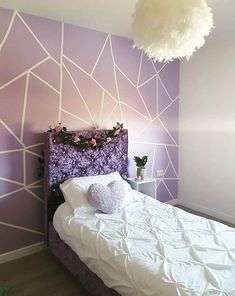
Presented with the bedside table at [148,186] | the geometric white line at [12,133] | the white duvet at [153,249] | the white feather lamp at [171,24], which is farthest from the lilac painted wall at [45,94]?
the white feather lamp at [171,24]

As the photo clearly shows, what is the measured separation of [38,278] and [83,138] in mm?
1433

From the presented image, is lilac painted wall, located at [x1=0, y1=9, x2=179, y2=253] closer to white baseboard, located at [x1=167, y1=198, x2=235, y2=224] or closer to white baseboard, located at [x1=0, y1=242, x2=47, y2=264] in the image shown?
white baseboard, located at [x1=0, y1=242, x2=47, y2=264]

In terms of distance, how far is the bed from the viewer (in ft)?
4.96

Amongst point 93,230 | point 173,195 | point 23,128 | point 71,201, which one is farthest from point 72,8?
point 173,195

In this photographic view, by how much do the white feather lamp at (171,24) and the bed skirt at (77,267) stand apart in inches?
63.4

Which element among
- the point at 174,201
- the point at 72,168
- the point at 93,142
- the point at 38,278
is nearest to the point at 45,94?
the point at 93,142

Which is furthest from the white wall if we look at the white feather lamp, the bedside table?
the white feather lamp

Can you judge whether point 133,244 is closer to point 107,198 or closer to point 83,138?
point 107,198

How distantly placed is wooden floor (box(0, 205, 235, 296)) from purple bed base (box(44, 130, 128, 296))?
110mm

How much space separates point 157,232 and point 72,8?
7.13 feet

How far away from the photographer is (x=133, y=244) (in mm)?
1874

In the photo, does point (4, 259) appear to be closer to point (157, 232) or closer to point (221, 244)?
point (157, 232)

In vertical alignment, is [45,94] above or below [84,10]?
below

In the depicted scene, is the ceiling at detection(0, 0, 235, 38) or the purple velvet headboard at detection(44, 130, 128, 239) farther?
the purple velvet headboard at detection(44, 130, 128, 239)
